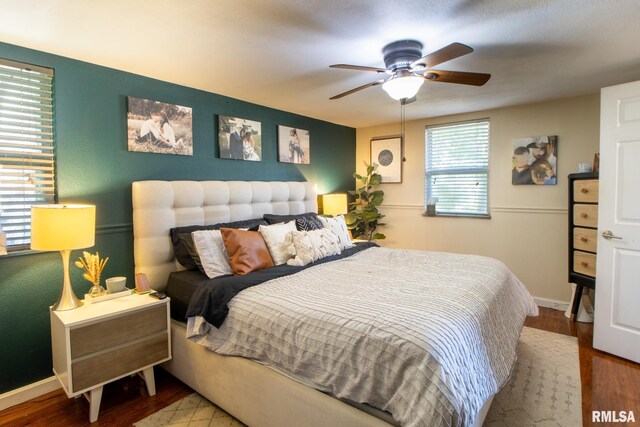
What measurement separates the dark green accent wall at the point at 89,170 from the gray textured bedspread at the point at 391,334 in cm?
107

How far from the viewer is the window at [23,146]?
83.9 inches

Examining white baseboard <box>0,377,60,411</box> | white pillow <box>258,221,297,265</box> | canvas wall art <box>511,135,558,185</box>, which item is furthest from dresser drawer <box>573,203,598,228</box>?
A: white baseboard <box>0,377,60,411</box>

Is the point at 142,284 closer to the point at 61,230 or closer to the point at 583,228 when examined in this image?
the point at 61,230

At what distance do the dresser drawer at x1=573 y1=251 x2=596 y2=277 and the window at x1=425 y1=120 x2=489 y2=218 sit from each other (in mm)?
1101

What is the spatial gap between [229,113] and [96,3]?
172 cm

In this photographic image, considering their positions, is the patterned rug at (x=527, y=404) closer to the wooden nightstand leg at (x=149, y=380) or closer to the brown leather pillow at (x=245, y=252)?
the wooden nightstand leg at (x=149, y=380)

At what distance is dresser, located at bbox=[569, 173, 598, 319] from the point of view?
3.06 m

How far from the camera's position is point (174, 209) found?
278cm

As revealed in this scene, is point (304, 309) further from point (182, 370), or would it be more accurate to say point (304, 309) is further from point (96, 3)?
point (96, 3)

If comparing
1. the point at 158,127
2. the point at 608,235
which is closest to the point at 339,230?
the point at 158,127

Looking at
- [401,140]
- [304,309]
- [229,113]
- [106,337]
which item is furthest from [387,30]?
[401,140]

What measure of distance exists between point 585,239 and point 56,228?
166 inches

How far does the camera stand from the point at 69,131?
236 centimetres

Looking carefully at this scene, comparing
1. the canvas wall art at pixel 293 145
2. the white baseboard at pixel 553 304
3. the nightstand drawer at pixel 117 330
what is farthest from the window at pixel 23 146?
the white baseboard at pixel 553 304
